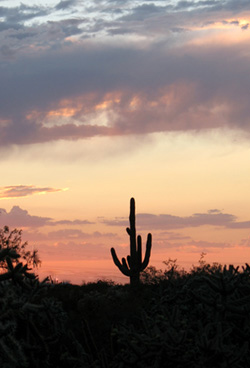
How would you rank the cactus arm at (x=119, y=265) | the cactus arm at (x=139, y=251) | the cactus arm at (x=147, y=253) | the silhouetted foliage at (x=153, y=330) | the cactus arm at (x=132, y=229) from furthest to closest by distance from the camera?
the cactus arm at (x=132, y=229) < the cactus arm at (x=119, y=265) < the cactus arm at (x=147, y=253) < the cactus arm at (x=139, y=251) < the silhouetted foliage at (x=153, y=330)

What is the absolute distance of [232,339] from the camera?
12.7 feet

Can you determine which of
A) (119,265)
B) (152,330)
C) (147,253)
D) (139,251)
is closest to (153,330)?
(152,330)

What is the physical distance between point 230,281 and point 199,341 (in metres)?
0.73

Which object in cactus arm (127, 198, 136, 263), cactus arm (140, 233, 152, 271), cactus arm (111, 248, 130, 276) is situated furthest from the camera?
cactus arm (127, 198, 136, 263)

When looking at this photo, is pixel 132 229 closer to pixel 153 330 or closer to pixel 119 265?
pixel 119 265

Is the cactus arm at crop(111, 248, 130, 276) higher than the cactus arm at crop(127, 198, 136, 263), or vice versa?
the cactus arm at crop(127, 198, 136, 263)

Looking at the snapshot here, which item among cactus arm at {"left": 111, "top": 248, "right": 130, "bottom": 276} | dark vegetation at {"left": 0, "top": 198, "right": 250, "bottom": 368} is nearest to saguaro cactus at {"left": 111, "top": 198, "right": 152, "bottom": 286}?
cactus arm at {"left": 111, "top": 248, "right": 130, "bottom": 276}

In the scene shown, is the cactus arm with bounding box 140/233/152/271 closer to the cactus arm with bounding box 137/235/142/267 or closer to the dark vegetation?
the cactus arm with bounding box 137/235/142/267

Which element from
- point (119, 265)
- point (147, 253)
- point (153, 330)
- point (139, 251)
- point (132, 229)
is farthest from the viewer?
point (132, 229)

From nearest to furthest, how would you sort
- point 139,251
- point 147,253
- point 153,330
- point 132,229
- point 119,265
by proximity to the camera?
point 153,330 < point 139,251 < point 147,253 < point 119,265 < point 132,229

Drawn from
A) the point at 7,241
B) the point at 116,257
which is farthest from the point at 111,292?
the point at 7,241

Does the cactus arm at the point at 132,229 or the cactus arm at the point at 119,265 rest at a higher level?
the cactus arm at the point at 132,229

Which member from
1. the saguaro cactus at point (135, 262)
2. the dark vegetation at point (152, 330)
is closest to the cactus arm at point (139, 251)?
the saguaro cactus at point (135, 262)

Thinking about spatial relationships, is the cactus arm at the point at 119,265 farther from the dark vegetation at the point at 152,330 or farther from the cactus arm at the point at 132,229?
the dark vegetation at the point at 152,330
